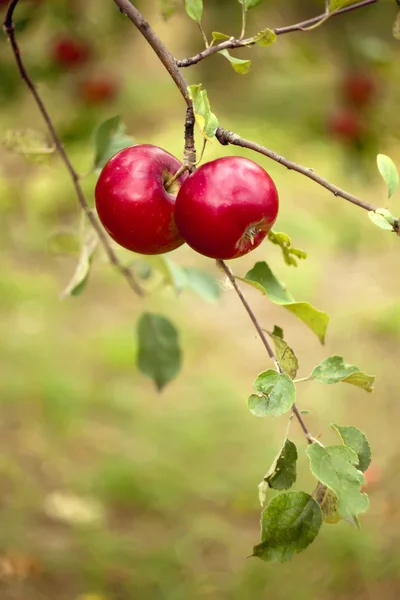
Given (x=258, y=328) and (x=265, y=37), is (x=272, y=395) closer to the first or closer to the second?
(x=258, y=328)

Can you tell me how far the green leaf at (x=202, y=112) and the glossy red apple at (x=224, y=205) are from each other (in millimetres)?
44

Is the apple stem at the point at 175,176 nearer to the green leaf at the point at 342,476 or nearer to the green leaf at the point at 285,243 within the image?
the green leaf at the point at 285,243

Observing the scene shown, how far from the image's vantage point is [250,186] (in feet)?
1.98

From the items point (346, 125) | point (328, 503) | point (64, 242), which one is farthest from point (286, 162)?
point (346, 125)

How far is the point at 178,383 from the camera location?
2.61 m

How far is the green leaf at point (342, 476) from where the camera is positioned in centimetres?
56

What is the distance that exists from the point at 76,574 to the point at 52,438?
684 mm

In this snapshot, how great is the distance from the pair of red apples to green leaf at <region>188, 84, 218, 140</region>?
1.7 inches

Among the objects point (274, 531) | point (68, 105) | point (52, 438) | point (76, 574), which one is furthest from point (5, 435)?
point (274, 531)

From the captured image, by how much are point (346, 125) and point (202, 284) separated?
152 cm

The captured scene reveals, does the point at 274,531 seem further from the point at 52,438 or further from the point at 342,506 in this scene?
A: the point at 52,438

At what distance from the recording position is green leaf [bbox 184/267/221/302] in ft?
3.64

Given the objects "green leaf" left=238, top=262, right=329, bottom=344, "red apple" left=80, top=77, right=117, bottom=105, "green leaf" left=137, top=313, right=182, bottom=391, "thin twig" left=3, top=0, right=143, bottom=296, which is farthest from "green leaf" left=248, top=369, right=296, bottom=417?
"red apple" left=80, top=77, right=117, bottom=105

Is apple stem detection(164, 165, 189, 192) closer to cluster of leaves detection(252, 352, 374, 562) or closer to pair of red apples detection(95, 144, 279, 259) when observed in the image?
pair of red apples detection(95, 144, 279, 259)
